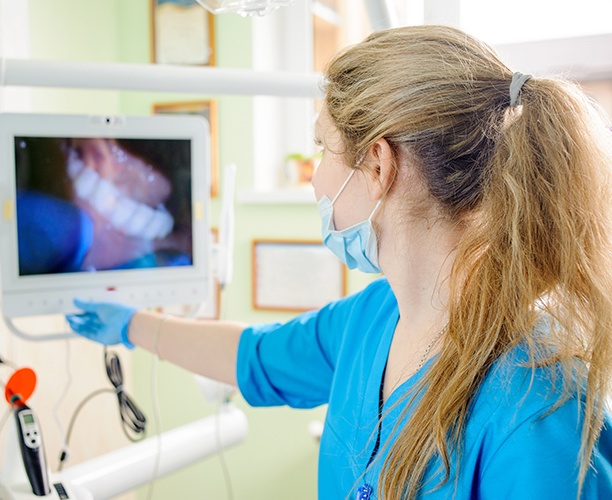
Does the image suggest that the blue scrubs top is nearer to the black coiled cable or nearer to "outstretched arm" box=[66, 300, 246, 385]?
"outstretched arm" box=[66, 300, 246, 385]

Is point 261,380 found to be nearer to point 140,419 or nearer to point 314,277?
point 140,419

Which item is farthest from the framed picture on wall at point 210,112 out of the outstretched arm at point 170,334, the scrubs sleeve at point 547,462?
the scrubs sleeve at point 547,462

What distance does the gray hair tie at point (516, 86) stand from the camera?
0.86 m

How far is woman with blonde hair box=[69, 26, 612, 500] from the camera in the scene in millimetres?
766

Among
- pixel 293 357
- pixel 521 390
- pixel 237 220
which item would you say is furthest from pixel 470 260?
pixel 237 220

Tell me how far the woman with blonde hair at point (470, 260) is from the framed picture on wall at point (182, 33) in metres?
1.30

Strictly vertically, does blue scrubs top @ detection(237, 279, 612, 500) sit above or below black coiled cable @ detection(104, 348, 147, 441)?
above

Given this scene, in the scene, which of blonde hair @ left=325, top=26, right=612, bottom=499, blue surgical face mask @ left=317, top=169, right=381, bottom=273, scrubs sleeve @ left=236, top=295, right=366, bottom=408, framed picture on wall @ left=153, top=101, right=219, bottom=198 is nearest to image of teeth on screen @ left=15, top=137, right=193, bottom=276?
scrubs sleeve @ left=236, top=295, right=366, bottom=408

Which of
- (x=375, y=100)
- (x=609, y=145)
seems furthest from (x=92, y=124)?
(x=609, y=145)

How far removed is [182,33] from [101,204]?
41.5 inches

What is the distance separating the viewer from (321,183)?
1017 millimetres

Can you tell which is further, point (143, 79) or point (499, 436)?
point (143, 79)

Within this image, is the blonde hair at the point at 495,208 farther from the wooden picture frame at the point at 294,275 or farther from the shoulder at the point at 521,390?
the wooden picture frame at the point at 294,275

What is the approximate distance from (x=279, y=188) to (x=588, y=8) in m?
1.05
